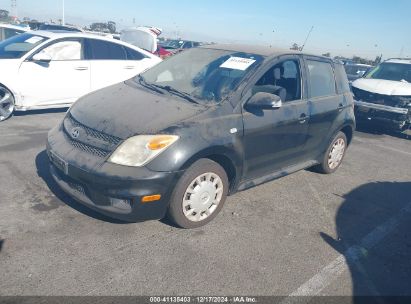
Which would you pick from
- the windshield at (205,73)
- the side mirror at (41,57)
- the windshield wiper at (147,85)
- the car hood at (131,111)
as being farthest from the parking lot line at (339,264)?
the side mirror at (41,57)

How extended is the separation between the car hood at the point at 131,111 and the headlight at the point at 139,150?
0.07 meters

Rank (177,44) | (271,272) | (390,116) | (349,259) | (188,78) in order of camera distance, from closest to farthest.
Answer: (271,272), (349,259), (188,78), (390,116), (177,44)

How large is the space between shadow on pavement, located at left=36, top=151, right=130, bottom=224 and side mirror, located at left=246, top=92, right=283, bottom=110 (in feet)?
5.90

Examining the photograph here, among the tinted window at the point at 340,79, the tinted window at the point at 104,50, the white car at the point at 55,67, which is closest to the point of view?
the tinted window at the point at 340,79

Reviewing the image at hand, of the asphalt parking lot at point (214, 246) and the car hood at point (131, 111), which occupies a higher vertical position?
the car hood at point (131, 111)

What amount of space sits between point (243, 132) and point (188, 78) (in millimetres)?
1033

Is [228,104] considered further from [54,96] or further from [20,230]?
[54,96]

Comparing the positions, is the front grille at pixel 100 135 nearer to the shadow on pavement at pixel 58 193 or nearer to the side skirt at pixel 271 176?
the shadow on pavement at pixel 58 193

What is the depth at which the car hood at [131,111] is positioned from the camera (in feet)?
10.3

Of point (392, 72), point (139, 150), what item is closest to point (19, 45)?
point (139, 150)

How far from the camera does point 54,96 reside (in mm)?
6840

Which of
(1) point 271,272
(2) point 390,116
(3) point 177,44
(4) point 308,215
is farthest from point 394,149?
(3) point 177,44

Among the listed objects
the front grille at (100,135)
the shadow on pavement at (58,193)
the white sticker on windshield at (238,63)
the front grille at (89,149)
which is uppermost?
the white sticker on windshield at (238,63)

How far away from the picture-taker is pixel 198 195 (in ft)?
11.1
